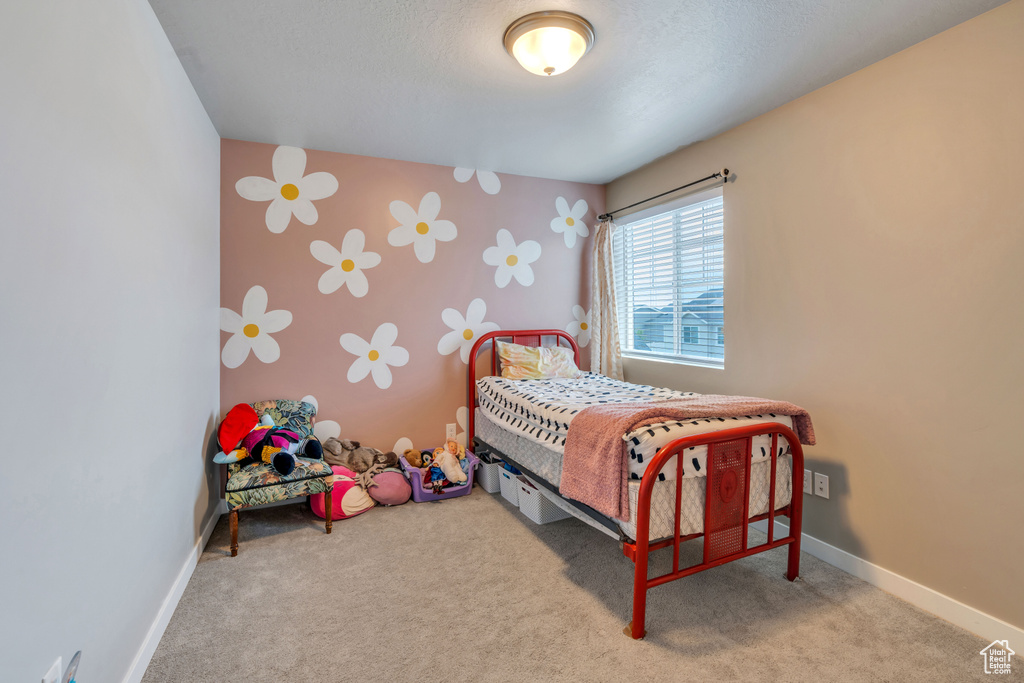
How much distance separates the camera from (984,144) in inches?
76.7

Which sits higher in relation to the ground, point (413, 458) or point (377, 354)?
point (377, 354)

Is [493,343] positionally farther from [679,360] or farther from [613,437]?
[613,437]

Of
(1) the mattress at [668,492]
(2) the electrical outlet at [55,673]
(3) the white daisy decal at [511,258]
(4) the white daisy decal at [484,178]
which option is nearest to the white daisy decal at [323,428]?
(1) the mattress at [668,492]

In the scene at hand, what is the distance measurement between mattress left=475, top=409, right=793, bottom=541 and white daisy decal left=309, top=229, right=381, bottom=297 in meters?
1.61

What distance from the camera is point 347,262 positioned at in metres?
3.48

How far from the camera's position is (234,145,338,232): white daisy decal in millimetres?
3227

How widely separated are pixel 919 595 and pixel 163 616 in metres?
3.21

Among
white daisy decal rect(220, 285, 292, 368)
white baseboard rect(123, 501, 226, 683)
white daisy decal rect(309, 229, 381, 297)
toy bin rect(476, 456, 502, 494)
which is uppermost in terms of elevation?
white daisy decal rect(309, 229, 381, 297)

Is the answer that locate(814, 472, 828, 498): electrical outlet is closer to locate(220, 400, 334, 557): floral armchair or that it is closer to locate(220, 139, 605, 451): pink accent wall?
locate(220, 139, 605, 451): pink accent wall

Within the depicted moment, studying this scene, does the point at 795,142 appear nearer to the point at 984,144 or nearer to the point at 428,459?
the point at 984,144

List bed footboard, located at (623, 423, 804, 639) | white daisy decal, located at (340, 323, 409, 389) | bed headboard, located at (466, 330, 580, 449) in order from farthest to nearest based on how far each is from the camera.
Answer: bed headboard, located at (466, 330, 580, 449)
white daisy decal, located at (340, 323, 409, 389)
bed footboard, located at (623, 423, 804, 639)

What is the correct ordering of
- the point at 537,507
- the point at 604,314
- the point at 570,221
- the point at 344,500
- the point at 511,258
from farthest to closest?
the point at 570,221 → the point at 604,314 → the point at 511,258 → the point at 344,500 → the point at 537,507

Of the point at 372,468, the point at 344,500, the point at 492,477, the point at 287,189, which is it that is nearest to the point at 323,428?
the point at 372,468

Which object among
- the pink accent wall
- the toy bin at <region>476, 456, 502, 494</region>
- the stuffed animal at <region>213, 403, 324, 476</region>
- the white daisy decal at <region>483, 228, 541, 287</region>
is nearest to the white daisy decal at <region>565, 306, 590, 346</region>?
the pink accent wall
